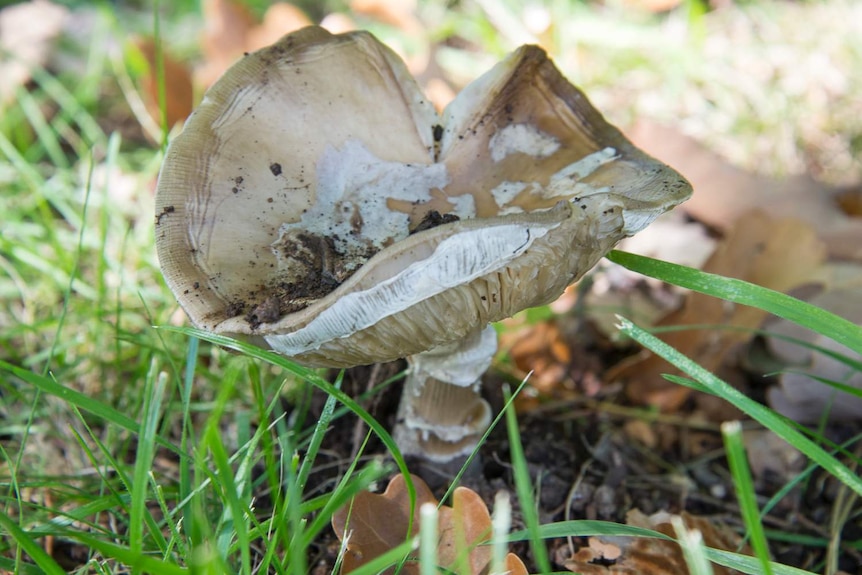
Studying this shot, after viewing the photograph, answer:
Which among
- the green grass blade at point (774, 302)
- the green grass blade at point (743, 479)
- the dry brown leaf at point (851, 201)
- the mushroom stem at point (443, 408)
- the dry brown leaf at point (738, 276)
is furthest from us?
the dry brown leaf at point (851, 201)

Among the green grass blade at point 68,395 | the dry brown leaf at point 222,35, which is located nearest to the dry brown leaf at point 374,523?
the green grass blade at point 68,395

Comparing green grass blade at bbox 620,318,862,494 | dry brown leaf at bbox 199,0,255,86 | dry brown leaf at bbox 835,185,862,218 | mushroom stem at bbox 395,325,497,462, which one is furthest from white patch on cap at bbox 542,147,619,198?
dry brown leaf at bbox 199,0,255,86

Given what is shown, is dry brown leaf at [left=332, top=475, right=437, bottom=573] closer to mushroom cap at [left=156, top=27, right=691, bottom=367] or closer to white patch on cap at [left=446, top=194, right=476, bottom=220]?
mushroom cap at [left=156, top=27, right=691, bottom=367]

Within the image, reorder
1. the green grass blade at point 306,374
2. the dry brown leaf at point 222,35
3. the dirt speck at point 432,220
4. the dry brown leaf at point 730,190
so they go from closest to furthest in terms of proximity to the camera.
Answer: the green grass blade at point 306,374 → the dirt speck at point 432,220 → the dry brown leaf at point 730,190 → the dry brown leaf at point 222,35

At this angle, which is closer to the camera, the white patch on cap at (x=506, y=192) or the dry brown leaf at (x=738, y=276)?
the white patch on cap at (x=506, y=192)

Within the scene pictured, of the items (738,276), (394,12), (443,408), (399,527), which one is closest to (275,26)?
(394,12)

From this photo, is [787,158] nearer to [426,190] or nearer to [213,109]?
[426,190]

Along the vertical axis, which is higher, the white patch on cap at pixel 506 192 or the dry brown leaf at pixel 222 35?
the dry brown leaf at pixel 222 35

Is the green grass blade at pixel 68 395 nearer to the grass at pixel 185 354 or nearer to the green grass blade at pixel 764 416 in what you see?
the grass at pixel 185 354
